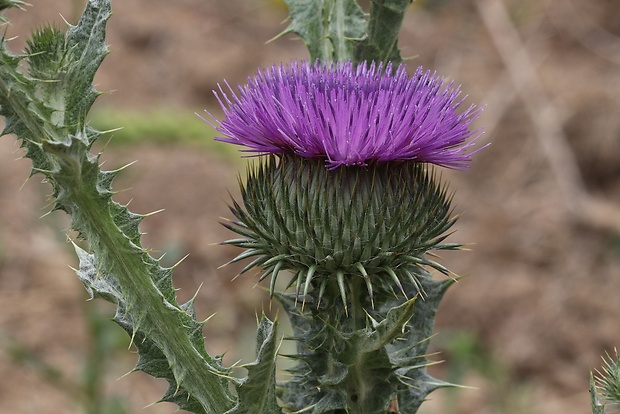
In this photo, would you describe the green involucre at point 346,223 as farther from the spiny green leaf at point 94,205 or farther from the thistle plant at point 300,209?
the spiny green leaf at point 94,205

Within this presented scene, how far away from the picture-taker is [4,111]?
2.30m

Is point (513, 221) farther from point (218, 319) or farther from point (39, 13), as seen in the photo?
point (39, 13)

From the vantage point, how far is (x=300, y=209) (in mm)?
2520

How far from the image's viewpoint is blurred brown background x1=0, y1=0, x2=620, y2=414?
6.71 m

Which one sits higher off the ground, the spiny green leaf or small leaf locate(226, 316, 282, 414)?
the spiny green leaf

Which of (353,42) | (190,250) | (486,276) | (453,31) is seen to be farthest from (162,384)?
(453,31)

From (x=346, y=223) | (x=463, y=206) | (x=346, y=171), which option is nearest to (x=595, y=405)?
(x=346, y=223)

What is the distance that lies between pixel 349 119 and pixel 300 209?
32cm

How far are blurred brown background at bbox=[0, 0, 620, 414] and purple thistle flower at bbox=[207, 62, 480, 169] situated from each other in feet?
7.37

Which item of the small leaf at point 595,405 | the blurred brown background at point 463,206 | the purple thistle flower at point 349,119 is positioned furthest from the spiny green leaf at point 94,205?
the blurred brown background at point 463,206

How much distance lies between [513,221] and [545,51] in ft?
9.87

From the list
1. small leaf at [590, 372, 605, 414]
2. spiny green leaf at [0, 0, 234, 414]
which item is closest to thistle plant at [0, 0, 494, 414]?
spiny green leaf at [0, 0, 234, 414]

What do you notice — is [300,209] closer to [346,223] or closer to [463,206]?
[346,223]

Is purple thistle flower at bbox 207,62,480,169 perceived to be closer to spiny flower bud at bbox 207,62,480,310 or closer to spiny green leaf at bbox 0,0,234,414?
spiny flower bud at bbox 207,62,480,310
